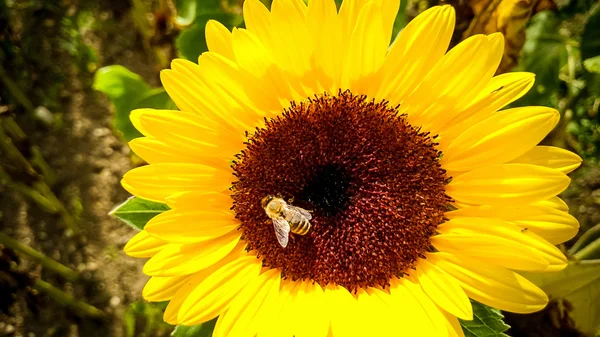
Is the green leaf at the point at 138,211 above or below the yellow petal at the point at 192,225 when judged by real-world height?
above

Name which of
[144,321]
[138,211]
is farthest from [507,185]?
[144,321]

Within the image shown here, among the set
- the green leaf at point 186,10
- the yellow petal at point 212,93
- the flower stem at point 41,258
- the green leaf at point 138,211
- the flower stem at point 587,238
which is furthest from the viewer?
the flower stem at point 41,258

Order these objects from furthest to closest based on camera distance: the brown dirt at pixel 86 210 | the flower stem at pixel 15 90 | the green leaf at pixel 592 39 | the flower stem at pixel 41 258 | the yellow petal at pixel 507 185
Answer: the brown dirt at pixel 86 210
the flower stem at pixel 15 90
the flower stem at pixel 41 258
the green leaf at pixel 592 39
the yellow petal at pixel 507 185

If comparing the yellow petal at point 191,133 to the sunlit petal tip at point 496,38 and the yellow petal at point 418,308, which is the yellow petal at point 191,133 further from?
the sunlit petal tip at point 496,38

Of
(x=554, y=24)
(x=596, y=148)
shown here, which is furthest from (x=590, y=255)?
(x=554, y=24)

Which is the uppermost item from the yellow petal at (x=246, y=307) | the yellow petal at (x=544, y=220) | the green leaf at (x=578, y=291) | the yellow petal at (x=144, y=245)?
the yellow petal at (x=144, y=245)

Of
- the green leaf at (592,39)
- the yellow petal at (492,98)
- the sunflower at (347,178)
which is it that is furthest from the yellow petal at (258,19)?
the green leaf at (592,39)

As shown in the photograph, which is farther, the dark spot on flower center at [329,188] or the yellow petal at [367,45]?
the dark spot on flower center at [329,188]
